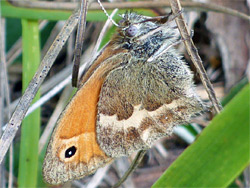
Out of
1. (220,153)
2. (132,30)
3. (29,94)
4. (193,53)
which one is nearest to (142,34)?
(132,30)

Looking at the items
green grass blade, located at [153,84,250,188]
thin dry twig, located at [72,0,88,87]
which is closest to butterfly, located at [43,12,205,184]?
thin dry twig, located at [72,0,88,87]

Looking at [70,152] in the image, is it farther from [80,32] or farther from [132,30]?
[132,30]

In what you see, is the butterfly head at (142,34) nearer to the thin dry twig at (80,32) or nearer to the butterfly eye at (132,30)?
the butterfly eye at (132,30)

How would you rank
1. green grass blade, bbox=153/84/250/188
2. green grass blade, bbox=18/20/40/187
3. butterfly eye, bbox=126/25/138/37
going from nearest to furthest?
green grass blade, bbox=153/84/250/188
butterfly eye, bbox=126/25/138/37
green grass blade, bbox=18/20/40/187

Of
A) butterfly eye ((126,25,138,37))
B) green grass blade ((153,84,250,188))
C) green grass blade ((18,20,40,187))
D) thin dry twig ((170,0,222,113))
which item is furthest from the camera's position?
green grass blade ((18,20,40,187))

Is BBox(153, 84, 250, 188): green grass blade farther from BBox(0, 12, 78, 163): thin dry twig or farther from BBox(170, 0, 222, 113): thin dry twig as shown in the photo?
BBox(0, 12, 78, 163): thin dry twig

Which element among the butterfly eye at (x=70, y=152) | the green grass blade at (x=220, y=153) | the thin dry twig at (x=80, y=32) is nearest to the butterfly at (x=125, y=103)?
the butterfly eye at (x=70, y=152)
